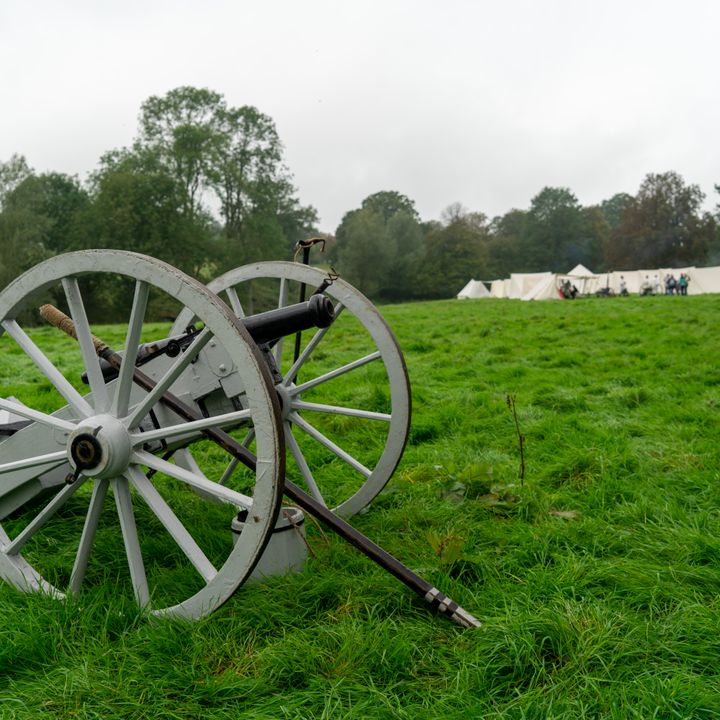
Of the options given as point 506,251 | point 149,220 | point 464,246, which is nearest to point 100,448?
point 149,220

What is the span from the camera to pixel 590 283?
39375 mm

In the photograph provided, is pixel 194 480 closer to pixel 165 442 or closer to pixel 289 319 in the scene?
pixel 165 442

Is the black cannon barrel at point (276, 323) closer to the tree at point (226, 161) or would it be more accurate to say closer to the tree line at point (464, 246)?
the tree at point (226, 161)

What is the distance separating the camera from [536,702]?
1907 millimetres

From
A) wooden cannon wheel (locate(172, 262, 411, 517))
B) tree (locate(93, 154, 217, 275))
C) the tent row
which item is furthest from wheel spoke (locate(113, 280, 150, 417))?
tree (locate(93, 154, 217, 275))

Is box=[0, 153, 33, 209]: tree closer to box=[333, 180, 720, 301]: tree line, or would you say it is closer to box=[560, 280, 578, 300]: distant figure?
box=[333, 180, 720, 301]: tree line

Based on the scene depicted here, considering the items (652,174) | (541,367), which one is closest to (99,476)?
(541,367)

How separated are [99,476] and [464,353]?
764 cm

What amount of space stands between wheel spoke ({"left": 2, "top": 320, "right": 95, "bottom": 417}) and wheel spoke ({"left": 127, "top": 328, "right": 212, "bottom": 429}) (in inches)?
9.5

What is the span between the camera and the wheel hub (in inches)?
94.0

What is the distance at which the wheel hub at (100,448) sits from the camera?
2.39m

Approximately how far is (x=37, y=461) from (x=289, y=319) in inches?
45.3

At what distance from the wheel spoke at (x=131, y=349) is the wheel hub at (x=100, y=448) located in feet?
0.24

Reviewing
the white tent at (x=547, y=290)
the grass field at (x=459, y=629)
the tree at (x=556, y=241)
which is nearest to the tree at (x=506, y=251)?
the tree at (x=556, y=241)
